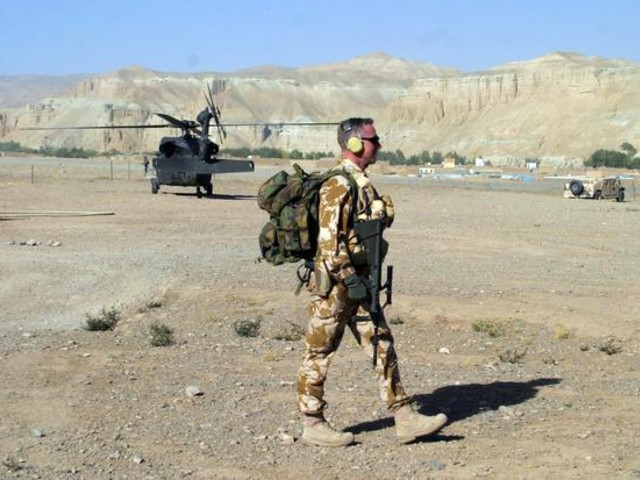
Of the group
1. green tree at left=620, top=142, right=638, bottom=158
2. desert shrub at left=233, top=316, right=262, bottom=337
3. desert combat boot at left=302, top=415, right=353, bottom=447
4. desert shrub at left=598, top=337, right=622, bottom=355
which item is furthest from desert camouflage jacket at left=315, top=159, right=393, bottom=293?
green tree at left=620, top=142, right=638, bottom=158

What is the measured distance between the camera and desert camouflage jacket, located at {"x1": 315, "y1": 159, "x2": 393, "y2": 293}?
6.77 meters

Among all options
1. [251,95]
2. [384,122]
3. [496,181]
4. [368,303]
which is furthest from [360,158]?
[251,95]

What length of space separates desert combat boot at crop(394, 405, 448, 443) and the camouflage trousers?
6 cm

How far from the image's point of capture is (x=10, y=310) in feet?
45.1

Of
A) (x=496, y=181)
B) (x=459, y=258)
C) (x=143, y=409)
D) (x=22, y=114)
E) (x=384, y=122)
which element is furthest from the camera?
(x=22, y=114)

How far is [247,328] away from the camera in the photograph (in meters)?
11.2

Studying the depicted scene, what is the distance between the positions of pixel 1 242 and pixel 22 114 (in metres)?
165

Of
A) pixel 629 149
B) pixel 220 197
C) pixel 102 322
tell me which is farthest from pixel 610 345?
pixel 629 149

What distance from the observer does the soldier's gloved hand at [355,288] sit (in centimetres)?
673

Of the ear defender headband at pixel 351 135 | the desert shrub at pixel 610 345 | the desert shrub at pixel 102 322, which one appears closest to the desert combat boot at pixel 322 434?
the ear defender headband at pixel 351 135

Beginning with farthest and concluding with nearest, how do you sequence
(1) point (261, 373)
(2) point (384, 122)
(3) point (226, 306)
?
(2) point (384, 122), (3) point (226, 306), (1) point (261, 373)

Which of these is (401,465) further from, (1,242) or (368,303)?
(1,242)

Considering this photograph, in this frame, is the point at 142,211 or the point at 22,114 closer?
the point at 142,211

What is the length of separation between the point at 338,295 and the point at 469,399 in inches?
80.5
